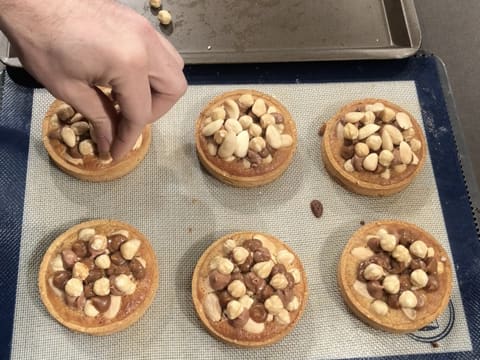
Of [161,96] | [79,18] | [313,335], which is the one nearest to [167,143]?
[161,96]

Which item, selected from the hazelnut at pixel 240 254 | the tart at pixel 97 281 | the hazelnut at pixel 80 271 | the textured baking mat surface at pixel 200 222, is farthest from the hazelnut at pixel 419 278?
the hazelnut at pixel 80 271

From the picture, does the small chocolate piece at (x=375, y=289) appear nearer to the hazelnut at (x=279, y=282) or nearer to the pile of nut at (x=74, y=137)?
the hazelnut at (x=279, y=282)

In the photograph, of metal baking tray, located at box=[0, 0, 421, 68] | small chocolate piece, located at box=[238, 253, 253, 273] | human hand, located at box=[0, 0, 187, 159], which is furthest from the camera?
metal baking tray, located at box=[0, 0, 421, 68]

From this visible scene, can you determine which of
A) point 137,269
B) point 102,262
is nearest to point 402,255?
point 137,269

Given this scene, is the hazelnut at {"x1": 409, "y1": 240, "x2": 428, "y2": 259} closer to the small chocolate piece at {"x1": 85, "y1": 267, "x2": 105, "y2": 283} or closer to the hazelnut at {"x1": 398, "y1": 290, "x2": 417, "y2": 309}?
the hazelnut at {"x1": 398, "y1": 290, "x2": 417, "y2": 309}

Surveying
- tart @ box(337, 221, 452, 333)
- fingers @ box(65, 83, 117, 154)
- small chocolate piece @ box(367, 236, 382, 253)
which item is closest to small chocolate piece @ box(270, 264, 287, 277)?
tart @ box(337, 221, 452, 333)
